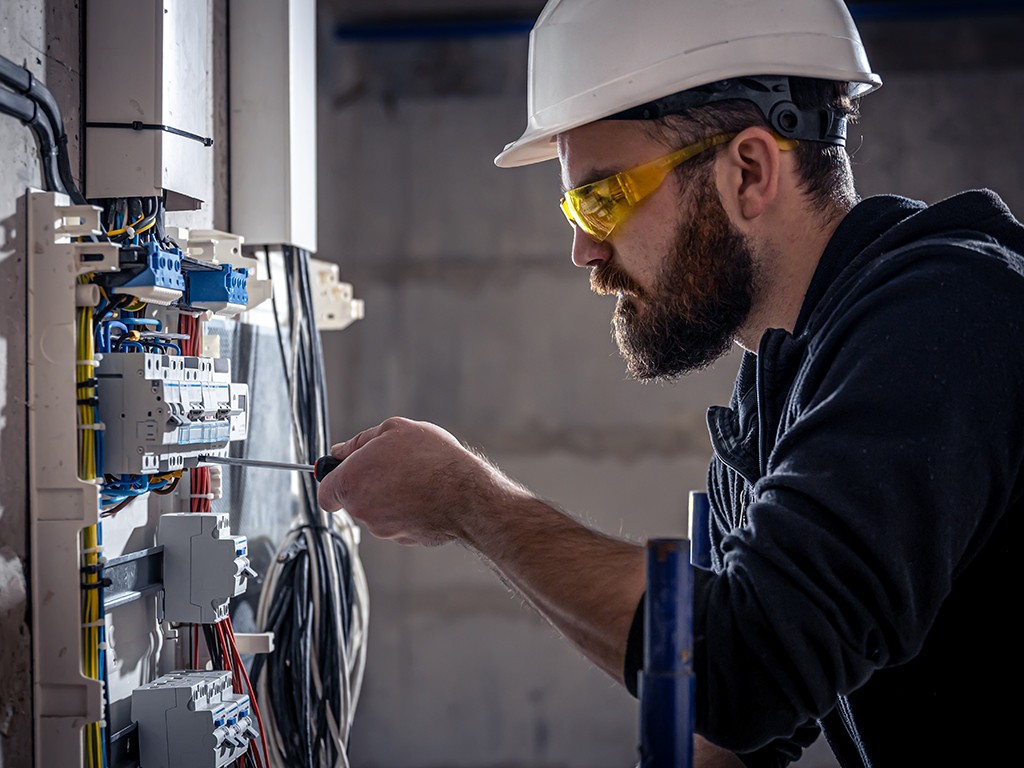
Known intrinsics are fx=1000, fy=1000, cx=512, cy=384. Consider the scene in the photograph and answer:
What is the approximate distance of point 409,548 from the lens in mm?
2900

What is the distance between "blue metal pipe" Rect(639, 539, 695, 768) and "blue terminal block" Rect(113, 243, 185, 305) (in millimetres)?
671

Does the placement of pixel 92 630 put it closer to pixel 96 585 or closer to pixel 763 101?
pixel 96 585

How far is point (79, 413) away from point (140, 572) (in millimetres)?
269

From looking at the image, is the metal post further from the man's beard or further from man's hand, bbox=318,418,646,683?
man's hand, bbox=318,418,646,683

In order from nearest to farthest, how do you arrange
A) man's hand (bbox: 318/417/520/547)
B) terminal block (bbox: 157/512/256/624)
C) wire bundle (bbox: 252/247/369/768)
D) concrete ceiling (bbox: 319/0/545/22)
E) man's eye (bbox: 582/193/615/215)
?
man's hand (bbox: 318/417/520/547), man's eye (bbox: 582/193/615/215), terminal block (bbox: 157/512/256/624), wire bundle (bbox: 252/247/369/768), concrete ceiling (bbox: 319/0/545/22)

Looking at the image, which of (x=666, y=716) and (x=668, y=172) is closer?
(x=666, y=716)

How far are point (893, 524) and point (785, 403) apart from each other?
9.9 inches

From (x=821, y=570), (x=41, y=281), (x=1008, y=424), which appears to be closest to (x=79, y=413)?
(x=41, y=281)

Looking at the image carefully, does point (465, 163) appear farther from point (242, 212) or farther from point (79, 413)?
point (79, 413)

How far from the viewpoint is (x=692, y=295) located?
1076 millimetres

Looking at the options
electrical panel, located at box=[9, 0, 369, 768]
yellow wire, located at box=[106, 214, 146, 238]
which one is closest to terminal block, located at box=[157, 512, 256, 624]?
electrical panel, located at box=[9, 0, 369, 768]

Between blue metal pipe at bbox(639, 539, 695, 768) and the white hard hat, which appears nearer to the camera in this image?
blue metal pipe at bbox(639, 539, 695, 768)

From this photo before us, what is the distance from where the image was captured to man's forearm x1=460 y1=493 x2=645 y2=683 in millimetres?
813

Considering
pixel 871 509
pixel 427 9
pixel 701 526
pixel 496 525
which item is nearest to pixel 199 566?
pixel 496 525
